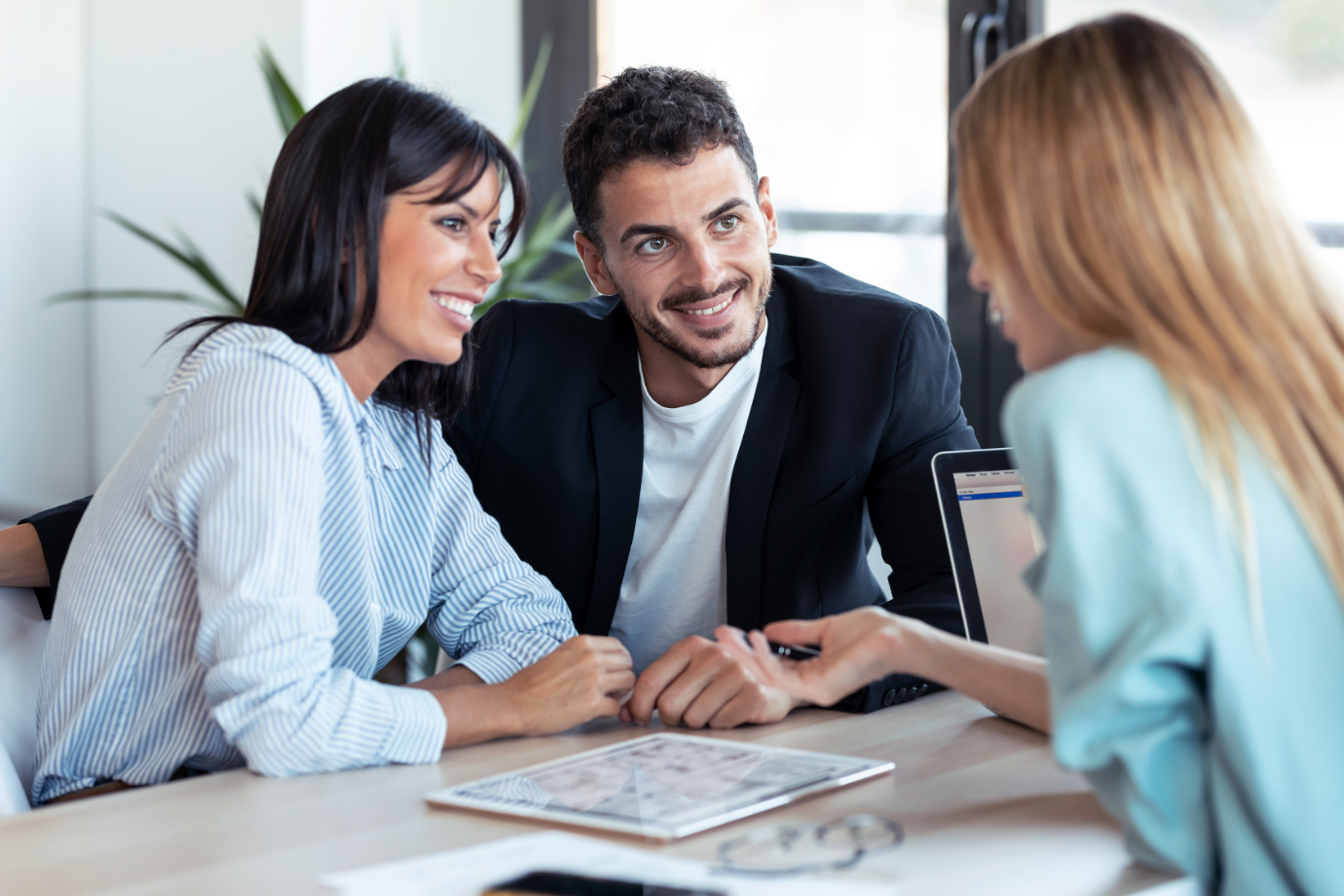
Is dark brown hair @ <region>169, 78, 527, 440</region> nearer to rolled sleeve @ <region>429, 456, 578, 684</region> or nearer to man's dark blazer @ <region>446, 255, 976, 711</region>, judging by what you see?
rolled sleeve @ <region>429, 456, 578, 684</region>

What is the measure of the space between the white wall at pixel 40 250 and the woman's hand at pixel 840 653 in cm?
312

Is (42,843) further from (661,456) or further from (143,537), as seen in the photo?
(661,456)

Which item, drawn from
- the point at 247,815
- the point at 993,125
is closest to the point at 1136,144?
the point at 993,125

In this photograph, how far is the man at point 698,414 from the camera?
5.92 ft

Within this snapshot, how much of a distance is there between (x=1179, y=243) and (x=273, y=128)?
3014 millimetres

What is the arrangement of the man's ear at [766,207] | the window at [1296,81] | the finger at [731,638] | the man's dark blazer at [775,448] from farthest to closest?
the window at [1296,81], the man's ear at [766,207], the man's dark blazer at [775,448], the finger at [731,638]

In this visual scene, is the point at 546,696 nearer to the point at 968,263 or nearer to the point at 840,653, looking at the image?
the point at 840,653

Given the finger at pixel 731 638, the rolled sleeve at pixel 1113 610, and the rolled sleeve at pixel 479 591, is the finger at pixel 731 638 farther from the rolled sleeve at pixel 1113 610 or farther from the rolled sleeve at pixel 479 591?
the rolled sleeve at pixel 1113 610

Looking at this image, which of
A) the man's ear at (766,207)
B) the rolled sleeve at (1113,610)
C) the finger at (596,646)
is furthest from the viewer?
the man's ear at (766,207)

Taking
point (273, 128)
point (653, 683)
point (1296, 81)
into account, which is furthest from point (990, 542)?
point (273, 128)

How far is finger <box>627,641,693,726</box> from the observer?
1342 millimetres

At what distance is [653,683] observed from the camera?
134 centimetres

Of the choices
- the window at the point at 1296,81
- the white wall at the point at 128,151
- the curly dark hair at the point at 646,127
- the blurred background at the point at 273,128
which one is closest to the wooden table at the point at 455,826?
the curly dark hair at the point at 646,127

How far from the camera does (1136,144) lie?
0.85 meters
